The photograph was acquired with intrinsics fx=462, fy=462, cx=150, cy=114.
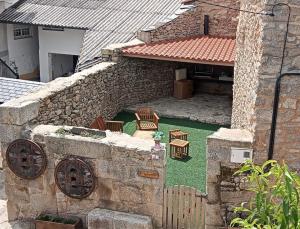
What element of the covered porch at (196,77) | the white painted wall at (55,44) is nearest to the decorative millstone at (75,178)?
the covered porch at (196,77)

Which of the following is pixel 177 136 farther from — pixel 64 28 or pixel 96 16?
pixel 64 28

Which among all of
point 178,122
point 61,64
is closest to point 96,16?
point 61,64

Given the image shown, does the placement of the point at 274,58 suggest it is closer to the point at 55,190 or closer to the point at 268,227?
the point at 268,227

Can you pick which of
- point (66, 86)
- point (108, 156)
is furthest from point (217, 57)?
point (108, 156)

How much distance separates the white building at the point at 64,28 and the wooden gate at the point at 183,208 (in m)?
9.77

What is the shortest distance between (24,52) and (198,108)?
10289 mm

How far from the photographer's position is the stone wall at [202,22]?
15914 mm

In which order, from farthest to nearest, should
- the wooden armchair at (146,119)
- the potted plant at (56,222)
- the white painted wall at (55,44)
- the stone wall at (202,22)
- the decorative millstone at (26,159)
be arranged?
the white painted wall at (55,44) < the stone wall at (202,22) < the wooden armchair at (146,119) < the decorative millstone at (26,159) < the potted plant at (56,222)

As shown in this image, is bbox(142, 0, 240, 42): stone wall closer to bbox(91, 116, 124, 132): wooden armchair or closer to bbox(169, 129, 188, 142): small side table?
bbox(91, 116, 124, 132): wooden armchair

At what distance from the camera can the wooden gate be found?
745cm

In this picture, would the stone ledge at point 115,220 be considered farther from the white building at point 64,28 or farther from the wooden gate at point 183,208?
the white building at point 64,28

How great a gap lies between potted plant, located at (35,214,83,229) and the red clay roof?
23.3 ft

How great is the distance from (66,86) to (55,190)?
3039mm

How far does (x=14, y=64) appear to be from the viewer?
2080 centimetres
